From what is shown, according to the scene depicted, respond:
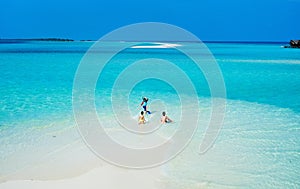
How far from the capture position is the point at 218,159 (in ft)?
25.0

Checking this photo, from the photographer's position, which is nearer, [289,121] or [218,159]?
[218,159]

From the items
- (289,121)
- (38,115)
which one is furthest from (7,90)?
(289,121)

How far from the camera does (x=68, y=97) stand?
1508 centimetres

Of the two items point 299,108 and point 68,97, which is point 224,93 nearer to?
point 299,108

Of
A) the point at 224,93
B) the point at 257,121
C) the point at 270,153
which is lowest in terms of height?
the point at 270,153

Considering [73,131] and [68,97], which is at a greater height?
[68,97]

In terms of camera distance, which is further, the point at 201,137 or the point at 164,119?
the point at 164,119

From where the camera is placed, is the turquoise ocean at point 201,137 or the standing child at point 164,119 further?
the standing child at point 164,119

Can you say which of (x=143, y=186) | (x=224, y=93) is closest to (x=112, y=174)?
(x=143, y=186)

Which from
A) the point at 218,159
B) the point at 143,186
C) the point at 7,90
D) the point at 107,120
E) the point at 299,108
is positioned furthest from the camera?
the point at 7,90

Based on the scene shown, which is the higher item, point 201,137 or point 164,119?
point 164,119

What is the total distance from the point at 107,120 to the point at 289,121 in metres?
6.10

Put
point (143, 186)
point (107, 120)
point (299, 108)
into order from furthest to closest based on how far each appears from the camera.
Answer: point (299, 108) → point (107, 120) → point (143, 186)

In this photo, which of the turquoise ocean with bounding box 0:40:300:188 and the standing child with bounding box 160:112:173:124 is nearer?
the turquoise ocean with bounding box 0:40:300:188
